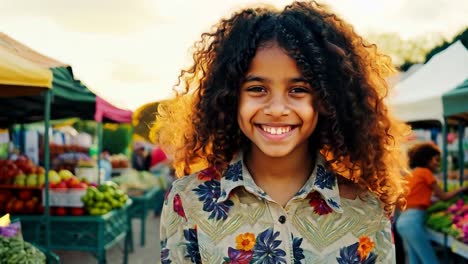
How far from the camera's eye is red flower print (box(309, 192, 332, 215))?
76.8 inches

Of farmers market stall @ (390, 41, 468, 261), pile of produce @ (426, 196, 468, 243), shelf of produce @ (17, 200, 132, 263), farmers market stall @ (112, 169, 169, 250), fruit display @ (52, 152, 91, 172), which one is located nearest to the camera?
farmers market stall @ (390, 41, 468, 261)

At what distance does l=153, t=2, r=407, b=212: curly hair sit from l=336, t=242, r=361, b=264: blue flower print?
220mm

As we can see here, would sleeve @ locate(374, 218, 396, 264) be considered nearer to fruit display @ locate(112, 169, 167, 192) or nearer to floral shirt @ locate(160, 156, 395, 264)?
floral shirt @ locate(160, 156, 395, 264)

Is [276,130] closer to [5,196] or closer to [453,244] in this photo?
[453,244]

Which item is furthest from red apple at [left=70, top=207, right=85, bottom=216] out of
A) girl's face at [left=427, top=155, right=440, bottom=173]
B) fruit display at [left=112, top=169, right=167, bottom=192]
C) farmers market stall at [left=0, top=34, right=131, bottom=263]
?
fruit display at [left=112, top=169, right=167, bottom=192]

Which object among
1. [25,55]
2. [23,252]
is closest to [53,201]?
[25,55]

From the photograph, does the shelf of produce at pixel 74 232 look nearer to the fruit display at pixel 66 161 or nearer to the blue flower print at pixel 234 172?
the fruit display at pixel 66 161

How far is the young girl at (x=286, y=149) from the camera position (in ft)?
6.20

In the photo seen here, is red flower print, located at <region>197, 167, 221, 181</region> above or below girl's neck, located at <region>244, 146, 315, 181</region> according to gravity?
below

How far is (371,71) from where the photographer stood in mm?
2160

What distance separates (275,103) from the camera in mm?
1848

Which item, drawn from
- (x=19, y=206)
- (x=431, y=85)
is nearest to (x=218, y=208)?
(x=19, y=206)

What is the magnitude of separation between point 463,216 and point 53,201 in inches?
181

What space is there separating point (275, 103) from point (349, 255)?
0.54 metres
